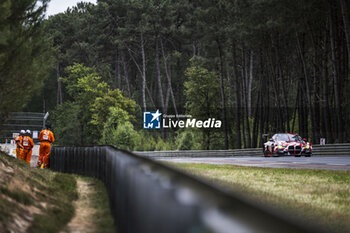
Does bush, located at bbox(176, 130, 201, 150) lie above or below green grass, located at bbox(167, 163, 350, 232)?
above

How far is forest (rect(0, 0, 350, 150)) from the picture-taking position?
20.0 meters

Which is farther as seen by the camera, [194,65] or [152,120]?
[194,65]

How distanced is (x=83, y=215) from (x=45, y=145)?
11.2 metres

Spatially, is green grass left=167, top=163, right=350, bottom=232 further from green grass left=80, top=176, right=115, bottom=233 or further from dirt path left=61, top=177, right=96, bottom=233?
dirt path left=61, top=177, right=96, bottom=233

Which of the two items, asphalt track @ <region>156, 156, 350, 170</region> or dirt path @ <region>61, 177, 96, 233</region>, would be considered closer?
→ dirt path @ <region>61, 177, 96, 233</region>

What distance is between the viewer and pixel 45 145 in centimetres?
1914

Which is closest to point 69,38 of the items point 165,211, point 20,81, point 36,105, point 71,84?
point 71,84

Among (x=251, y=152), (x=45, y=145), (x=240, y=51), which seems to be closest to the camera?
(x=45, y=145)

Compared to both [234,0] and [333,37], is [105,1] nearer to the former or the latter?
[234,0]

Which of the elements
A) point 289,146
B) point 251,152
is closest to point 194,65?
point 251,152

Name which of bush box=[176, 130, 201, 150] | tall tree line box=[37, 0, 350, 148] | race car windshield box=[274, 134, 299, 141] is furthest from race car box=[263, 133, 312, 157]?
bush box=[176, 130, 201, 150]

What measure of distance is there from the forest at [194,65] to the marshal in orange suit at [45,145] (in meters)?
1.39

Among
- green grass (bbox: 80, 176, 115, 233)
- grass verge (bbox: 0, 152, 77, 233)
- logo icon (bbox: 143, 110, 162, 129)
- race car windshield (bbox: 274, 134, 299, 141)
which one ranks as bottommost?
green grass (bbox: 80, 176, 115, 233)

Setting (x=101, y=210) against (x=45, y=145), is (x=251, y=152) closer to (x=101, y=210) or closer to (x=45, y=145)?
(x=45, y=145)
